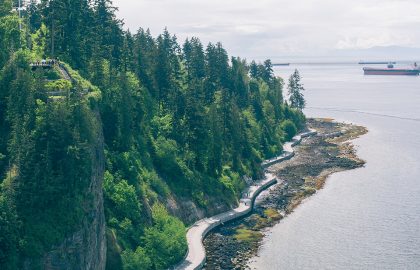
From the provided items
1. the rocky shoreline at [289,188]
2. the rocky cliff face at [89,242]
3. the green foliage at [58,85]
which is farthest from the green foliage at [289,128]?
the rocky cliff face at [89,242]

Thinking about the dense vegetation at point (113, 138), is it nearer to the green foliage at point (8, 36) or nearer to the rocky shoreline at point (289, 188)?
the green foliage at point (8, 36)

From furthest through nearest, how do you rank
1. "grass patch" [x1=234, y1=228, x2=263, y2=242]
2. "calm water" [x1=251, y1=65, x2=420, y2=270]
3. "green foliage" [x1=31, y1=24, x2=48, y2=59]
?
"green foliage" [x1=31, y1=24, x2=48, y2=59]
"grass patch" [x1=234, y1=228, x2=263, y2=242]
"calm water" [x1=251, y1=65, x2=420, y2=270]

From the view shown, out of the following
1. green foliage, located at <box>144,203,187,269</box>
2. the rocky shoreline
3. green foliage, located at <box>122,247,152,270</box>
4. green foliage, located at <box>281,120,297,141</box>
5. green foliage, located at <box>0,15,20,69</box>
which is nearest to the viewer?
green foliage, located at <box>122,247,152,270</box>

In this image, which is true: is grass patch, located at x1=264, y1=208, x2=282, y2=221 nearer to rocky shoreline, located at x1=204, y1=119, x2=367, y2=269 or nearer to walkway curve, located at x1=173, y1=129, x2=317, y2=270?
rocky shoreline, located at x1=204, y1=119, x2=367, y2=269

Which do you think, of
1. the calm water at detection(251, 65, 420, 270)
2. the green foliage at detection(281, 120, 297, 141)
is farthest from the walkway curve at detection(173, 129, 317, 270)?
the green foliage at detection(281, 120, 297, 141)

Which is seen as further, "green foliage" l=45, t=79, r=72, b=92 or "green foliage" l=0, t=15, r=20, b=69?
"green foliage" l=0, t=15, r=20, b=69

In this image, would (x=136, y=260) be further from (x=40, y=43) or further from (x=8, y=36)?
(x=40, y=43)

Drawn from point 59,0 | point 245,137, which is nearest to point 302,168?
point 245,137
